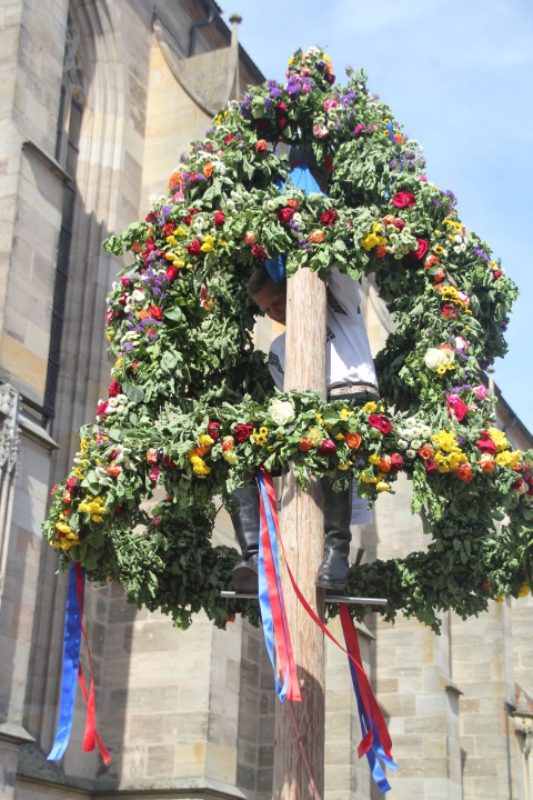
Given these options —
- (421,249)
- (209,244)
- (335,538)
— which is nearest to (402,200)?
(421,249)

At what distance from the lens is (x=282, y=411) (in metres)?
4.64

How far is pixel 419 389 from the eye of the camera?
5.41 metres

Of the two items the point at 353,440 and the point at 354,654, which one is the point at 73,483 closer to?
the point at 353,440

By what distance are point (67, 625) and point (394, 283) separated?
7.02ft

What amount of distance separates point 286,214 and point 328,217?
0.63ft

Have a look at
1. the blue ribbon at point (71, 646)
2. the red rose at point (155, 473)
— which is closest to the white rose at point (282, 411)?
the red rose at point (155, 473)

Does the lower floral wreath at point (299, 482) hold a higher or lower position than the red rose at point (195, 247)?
lower

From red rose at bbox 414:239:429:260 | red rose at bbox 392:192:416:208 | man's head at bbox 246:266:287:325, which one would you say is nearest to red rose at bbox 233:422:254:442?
man's head at bbox 246:266:287:325

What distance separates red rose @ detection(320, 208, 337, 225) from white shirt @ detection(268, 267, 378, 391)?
330 mm

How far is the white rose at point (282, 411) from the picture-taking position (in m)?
4.62

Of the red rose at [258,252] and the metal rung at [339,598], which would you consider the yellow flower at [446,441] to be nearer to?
the metal rung at [339,598]

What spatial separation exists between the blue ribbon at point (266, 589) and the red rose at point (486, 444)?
893 mm

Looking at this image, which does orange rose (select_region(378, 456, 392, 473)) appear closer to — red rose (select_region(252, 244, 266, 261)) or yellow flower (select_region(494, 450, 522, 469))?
yellow flower (select_region(494, 450, 522, 469))

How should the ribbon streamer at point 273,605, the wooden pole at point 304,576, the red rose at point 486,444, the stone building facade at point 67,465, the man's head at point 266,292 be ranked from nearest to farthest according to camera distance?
the ribbon streamer at point 273,605
the wooden pole at point 304,576
the red rose at point 486,444
the man's head at point 266,292
the stone building facade at point 67,465
